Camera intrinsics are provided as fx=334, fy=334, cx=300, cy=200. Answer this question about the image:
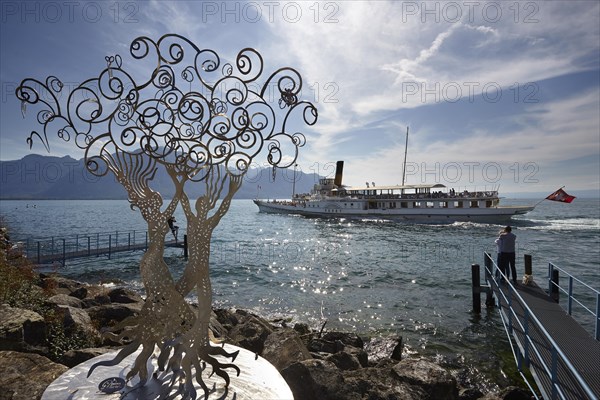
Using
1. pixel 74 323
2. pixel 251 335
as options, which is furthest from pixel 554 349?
pixel 74 323

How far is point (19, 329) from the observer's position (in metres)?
5.74

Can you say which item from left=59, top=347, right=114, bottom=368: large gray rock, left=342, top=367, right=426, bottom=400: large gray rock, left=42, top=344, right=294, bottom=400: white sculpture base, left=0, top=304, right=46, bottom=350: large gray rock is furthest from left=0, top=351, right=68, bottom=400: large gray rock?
left=342, top=367, right=426, bottom=400: large gray rock

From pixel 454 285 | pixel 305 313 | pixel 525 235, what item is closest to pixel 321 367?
pixel 305 313

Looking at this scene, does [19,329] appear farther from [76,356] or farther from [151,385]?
[151,385]

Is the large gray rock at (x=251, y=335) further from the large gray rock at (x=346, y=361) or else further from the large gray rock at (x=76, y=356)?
the large gray rock at (x=76, y=356)

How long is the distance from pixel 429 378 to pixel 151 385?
475 cm

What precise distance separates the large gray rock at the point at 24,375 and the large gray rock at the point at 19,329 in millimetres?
540

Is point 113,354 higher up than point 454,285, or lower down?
higher up

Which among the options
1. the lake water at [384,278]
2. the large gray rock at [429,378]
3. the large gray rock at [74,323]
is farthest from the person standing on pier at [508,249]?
the large gray rock at [74,323]

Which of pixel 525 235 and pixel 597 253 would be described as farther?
pixel 525 235

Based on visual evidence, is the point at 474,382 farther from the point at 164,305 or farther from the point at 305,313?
the point at 164,305

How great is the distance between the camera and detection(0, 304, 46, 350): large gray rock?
5.54 meters

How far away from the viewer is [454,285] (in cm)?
1739

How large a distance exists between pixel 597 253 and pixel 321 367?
32212 mm
